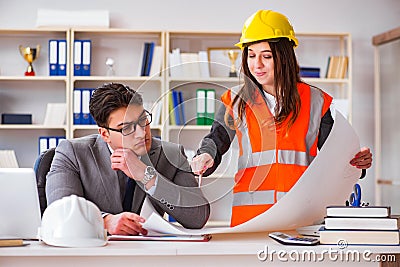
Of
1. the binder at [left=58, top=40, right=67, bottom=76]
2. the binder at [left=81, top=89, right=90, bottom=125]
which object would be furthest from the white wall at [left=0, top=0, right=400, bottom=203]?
the binder at [left=81, top=89, right=90, bottom=125]

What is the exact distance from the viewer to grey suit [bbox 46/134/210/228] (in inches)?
72.7

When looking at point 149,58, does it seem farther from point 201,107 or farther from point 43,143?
point 201,107

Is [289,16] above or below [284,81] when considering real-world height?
above

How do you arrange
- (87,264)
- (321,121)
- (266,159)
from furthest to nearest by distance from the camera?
(321,121)
(266,159)
(87,264)

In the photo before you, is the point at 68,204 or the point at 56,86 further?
the point at 56,86

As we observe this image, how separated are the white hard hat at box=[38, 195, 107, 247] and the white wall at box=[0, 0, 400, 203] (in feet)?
12.3

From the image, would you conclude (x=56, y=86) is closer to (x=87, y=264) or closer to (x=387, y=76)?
(x=387, y=76)

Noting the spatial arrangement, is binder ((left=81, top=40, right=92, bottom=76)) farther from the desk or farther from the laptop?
the desk

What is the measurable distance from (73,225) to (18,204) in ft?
0.75

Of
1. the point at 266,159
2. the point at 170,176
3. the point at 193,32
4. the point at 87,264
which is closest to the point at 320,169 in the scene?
the point at 266,159

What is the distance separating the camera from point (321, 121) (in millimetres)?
2135

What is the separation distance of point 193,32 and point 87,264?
3654mm

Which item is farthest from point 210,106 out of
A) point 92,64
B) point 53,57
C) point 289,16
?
point 289,16

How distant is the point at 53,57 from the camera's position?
16.3 feet
